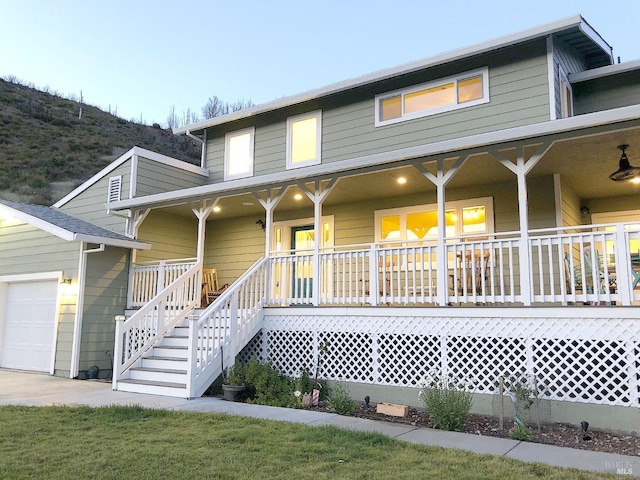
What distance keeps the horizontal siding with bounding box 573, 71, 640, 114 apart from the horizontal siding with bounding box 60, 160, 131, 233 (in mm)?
9726

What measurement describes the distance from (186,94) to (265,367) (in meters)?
70.1

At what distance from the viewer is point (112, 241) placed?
411 inches

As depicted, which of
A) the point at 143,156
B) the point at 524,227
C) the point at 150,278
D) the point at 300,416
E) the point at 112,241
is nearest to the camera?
the point at 300,416

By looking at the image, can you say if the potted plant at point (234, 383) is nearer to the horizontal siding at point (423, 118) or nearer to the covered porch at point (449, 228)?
the covered porch at point (449, 228)

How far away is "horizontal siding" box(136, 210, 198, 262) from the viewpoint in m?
11.7

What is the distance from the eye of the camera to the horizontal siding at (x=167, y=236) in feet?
38.5

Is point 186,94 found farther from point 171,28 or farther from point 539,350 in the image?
point 539,350

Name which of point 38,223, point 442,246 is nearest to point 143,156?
point 38,223

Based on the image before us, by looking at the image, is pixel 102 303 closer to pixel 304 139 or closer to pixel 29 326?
pixel 29 326

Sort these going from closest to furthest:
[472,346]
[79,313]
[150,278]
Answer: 1. [472,346]
2. [79,313]
3. [150,278]

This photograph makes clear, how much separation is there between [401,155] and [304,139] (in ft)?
14.5

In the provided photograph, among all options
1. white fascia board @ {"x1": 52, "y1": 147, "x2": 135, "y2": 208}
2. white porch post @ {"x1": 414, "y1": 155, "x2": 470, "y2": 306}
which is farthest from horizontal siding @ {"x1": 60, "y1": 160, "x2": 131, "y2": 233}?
white porch post @ {"x1": 414, "y1": 155, "x2": 470, "y2": 306}

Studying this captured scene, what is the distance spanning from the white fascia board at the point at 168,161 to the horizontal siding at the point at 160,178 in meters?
0.07

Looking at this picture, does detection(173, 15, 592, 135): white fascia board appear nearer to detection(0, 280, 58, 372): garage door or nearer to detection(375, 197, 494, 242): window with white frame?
detection(375, 197, 494, 242): window with white frame
